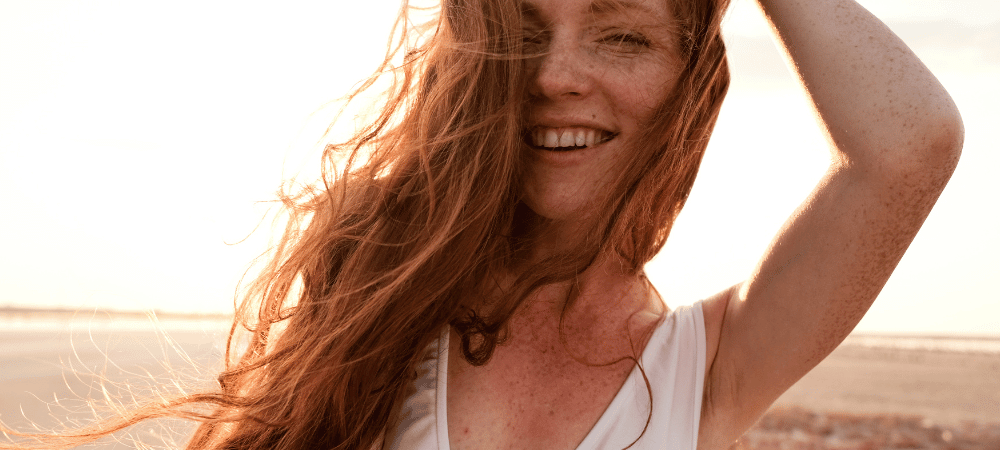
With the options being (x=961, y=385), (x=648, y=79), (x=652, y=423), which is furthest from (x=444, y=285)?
(x=961, y=385)

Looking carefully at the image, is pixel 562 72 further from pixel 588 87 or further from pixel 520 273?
pixel 520 273

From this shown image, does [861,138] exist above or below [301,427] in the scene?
above

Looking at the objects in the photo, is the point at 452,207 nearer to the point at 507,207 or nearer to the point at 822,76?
the point at 507,207

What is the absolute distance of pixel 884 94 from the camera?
1.54 m

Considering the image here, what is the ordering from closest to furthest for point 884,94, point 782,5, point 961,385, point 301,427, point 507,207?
point 884,94
point 782,5
point 301,427
point 507,207
point 961,385

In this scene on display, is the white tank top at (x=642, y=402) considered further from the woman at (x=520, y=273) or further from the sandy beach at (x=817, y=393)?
the sandy beach at (x=817, y=393)

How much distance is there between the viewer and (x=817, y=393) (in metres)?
11.1

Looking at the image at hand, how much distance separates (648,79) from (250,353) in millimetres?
1381

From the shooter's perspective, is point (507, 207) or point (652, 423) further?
Result: point (507, 207)

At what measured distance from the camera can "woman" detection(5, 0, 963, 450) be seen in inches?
70.0

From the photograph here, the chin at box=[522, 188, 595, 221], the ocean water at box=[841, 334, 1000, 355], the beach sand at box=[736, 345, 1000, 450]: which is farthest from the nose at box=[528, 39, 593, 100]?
the ocean water at box=[841, 334, 1000, 355]

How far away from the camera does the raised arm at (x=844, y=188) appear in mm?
1511

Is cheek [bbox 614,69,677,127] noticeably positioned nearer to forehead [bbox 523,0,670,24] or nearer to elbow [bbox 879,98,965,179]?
forehead [bbox 523,0,670,24]

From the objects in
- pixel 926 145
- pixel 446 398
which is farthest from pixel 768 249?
pixel 446 398
